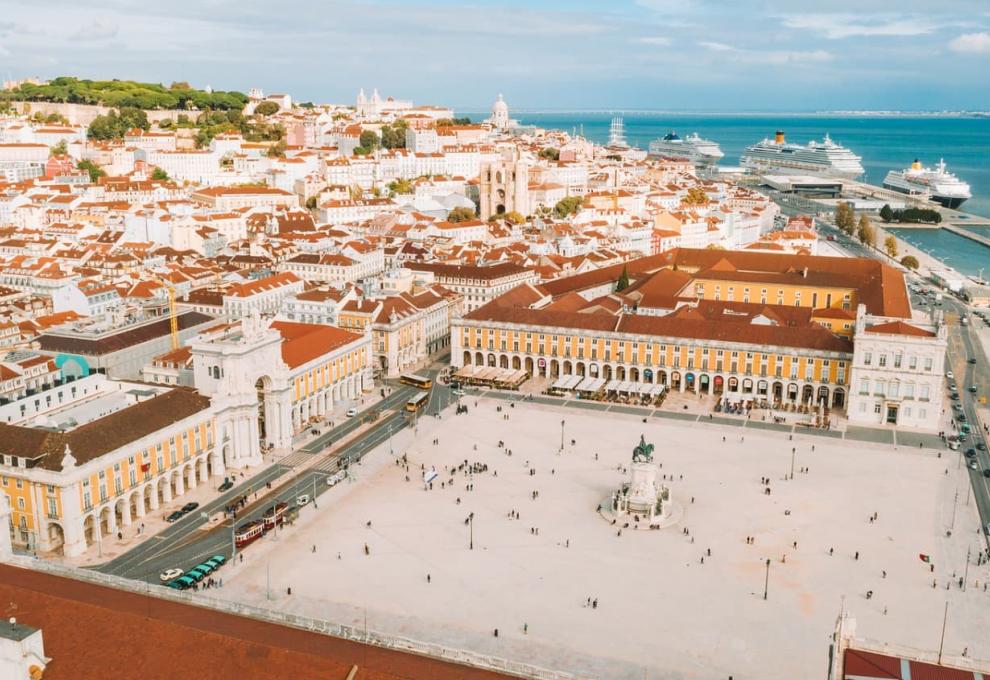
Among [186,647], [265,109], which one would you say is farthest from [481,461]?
[265,109]

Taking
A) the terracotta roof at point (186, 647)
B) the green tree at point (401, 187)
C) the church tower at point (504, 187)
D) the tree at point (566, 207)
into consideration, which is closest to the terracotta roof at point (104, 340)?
the terracotta roof at point (186, 647)

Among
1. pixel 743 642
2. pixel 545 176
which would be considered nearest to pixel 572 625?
pixel 743 642

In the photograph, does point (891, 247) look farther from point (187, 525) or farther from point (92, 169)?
point (92, 169)

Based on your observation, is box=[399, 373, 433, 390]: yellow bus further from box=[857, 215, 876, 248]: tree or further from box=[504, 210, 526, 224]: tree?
box=[857, 215, 876, 248]: tree

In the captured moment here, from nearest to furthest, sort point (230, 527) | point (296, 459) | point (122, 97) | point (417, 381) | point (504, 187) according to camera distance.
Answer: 1. point (230, 527)
2. point (296, 459)
3. point (417, 381)
4. point (504, 187)
5. point (122, 97)

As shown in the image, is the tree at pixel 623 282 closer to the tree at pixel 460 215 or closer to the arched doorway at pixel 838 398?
the arched doorway at pixel 838 398

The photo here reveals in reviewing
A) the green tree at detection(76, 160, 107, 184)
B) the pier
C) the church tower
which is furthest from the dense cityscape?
the pier

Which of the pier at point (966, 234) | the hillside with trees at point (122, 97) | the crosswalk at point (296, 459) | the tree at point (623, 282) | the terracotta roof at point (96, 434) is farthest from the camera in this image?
the hillside with trees at point (122, 97)
